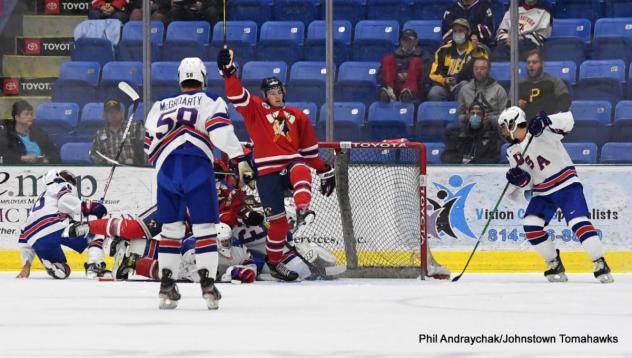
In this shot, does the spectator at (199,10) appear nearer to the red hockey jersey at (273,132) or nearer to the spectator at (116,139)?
the spectator at (116,139)

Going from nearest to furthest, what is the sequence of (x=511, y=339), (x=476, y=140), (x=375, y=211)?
(x=511, y=339) → (x=375, y=211) → (x=476, y=140)

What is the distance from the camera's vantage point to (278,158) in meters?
9.30

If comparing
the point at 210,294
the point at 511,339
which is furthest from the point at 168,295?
the point at 511,339

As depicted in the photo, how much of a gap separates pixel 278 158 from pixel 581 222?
76.0 inches

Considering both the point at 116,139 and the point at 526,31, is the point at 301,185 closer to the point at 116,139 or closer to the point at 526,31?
the point at 116,139

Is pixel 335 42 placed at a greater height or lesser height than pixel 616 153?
greater

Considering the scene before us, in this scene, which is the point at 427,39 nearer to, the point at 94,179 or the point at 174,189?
the point at 94,179

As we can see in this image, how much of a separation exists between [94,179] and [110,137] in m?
0.34

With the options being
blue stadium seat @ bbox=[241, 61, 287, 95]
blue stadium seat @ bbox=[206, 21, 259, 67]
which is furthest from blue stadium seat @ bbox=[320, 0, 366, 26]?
blue stadium seat @ bbox=[206, 21, 259, 67]

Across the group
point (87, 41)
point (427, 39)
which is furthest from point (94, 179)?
point (427, 39)

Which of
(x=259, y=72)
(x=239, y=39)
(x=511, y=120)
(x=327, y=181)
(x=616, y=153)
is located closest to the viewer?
(x=327, y=181)

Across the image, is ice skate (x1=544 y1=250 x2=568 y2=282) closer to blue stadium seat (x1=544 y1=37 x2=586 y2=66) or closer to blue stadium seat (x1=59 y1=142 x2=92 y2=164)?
blue stadium seat (x1=544 y1=37 x2=586 y2=66)

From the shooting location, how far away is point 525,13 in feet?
35.7

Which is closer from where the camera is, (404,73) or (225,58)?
(225,58)
